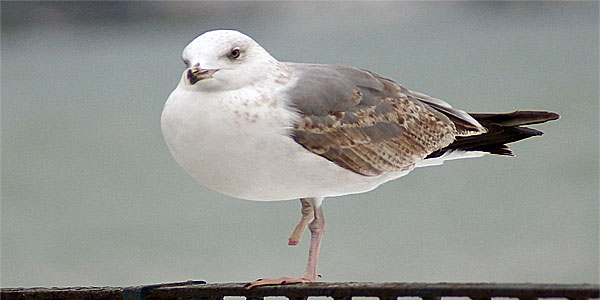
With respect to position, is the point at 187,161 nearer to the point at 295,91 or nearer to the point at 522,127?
the point at 295,91

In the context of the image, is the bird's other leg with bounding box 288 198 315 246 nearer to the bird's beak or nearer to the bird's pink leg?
the bird's pink leg

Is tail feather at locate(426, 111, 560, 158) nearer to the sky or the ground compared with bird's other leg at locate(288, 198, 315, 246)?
nearer to the sky

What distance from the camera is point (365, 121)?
1014 millimetres

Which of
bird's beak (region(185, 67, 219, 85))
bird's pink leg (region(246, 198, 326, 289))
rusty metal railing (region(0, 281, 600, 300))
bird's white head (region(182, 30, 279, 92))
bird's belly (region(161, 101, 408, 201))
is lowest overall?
rusty metal railing (region(0, 281, 600, 300))

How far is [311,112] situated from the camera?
3.09 feet

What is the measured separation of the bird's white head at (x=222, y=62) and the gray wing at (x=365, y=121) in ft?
0.19

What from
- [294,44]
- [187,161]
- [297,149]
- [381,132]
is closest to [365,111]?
[381,132]

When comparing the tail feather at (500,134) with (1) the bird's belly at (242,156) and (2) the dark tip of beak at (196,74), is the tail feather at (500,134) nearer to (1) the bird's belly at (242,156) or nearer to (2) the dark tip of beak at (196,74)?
(1) the bird's belly at (242,156)

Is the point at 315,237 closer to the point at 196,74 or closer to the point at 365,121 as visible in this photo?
the point at 365,121

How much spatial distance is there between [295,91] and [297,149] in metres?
0.09

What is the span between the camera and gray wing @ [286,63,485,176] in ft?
3.10

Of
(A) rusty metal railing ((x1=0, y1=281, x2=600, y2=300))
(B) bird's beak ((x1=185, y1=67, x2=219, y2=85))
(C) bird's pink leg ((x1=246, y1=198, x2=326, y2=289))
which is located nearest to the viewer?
(A) rusty metal railing ((x1=0, y1=281, x2=600, y2=300))

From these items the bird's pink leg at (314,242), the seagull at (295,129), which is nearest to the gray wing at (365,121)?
the seagull at (295,129)

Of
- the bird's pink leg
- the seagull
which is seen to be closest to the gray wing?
the seagull
